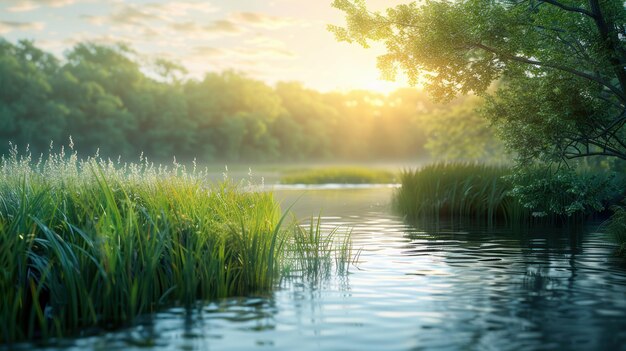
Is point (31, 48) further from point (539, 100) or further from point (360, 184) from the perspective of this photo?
point (539, 100)

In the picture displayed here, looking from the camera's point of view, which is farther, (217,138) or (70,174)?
(217,138)

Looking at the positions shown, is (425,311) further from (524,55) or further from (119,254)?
(524,55)

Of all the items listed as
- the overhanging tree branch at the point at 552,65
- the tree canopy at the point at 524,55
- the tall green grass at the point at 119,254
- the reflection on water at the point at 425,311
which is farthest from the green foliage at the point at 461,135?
the tall green grass at the point at 119,254

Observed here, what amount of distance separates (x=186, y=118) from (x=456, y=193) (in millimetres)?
83451

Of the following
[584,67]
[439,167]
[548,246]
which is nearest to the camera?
[584,67]

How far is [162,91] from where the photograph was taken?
348 ft

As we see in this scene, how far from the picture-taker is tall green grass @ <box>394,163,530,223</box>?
25219mm

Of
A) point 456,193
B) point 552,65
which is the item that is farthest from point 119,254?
point 456,193

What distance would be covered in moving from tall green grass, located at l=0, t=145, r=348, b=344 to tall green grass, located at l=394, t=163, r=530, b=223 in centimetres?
1292

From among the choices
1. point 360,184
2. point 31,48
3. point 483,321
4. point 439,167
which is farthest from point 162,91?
point 483,321

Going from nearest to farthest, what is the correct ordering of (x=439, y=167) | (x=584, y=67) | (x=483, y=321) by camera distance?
(x=483, y=321)
(x=584, y=67)
(x=439, y=167)

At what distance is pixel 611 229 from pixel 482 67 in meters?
5.58

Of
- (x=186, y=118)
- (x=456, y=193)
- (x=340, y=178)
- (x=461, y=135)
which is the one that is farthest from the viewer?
(x=186, y=118)

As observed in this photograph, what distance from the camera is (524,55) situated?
1706 cm
